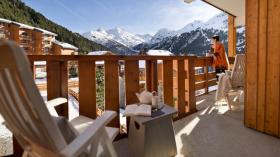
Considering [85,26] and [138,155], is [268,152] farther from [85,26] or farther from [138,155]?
[85,26]

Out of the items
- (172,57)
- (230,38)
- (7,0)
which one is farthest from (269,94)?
(7,0)

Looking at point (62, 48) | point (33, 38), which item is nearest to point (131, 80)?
point (62, 48)

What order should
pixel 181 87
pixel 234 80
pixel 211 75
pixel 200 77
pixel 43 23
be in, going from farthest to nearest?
1. pixel 43 23
2. pixel 211 75
3. pixel 200 77
4. pixel 234 80
5. pixel 181 87

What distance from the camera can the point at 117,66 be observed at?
8.11ft

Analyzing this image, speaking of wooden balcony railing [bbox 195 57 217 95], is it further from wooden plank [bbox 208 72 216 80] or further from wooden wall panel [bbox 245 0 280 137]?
wooden wall panel [bbox 245 0 280 137]

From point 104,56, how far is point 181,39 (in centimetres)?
6710

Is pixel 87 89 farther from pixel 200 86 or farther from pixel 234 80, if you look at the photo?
pixel 200 86

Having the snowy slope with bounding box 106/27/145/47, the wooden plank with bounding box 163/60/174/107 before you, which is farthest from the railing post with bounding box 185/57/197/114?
the snowy slope with bounding box 106/27/145/47

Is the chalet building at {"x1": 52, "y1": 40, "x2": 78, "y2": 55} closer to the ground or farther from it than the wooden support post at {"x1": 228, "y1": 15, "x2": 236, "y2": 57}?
farther from it

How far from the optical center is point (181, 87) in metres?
3.41

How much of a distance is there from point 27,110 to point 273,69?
2631 mm

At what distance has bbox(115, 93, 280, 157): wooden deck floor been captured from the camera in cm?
223

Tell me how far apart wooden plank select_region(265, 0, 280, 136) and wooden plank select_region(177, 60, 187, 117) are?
1151 millimetres

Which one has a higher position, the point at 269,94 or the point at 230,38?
the point at 230,38
